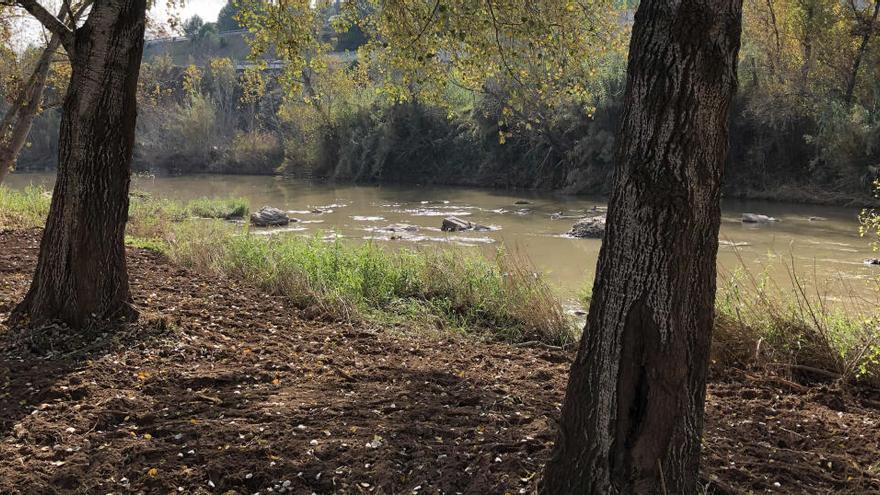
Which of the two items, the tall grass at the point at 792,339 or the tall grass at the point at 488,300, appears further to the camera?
the tall grass at the point at 488,300

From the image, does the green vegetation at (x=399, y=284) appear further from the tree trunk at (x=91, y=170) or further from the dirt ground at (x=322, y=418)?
the tree trunk at (x=91, y=170)

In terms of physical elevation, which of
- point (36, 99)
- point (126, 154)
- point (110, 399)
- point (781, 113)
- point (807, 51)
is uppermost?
point (807, 51)

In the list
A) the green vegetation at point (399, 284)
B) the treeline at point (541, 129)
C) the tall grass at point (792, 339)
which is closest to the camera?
the tall grass at point (792, 339)

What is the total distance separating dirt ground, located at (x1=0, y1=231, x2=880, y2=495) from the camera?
3.31 metres

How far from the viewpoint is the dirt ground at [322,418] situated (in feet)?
10.9

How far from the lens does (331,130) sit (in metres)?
38.7

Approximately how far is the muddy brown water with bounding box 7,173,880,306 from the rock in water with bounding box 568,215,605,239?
1.39ft

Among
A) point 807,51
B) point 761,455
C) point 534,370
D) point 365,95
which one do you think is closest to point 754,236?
point 807,51

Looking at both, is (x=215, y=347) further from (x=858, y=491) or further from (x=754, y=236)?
(x=754, y=236)

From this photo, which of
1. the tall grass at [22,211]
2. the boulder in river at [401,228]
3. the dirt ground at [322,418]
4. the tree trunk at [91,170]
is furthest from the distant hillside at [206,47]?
the dirt ground at [322,418]

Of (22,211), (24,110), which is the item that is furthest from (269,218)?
(24,110)

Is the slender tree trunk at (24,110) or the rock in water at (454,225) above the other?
the slender tree trunk at (24,110)

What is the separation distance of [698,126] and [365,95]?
119 ft

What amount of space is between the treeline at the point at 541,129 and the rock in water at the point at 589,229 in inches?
126
